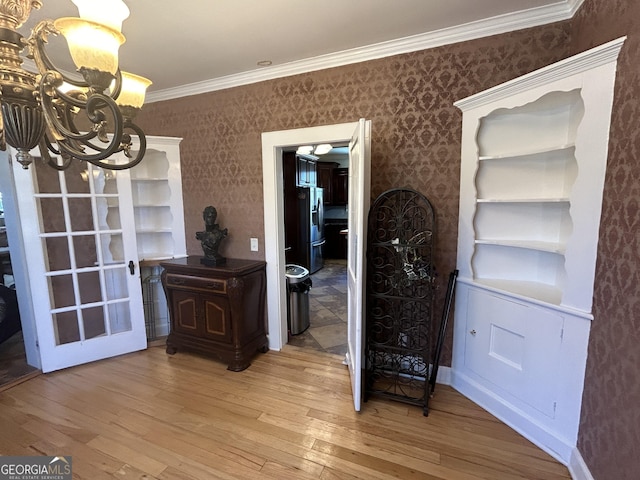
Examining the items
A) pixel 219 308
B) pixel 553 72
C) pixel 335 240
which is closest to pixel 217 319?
pixel 219 308

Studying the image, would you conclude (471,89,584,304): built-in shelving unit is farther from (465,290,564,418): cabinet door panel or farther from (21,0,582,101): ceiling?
(21,0,582,101): ceiling

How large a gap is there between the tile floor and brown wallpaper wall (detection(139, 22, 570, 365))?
1146mm

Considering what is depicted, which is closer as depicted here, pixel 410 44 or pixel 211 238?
pixel 410 44

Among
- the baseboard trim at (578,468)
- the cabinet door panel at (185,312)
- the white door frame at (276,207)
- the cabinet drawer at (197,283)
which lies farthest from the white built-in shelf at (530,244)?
the cabinet door panel at (185,312)

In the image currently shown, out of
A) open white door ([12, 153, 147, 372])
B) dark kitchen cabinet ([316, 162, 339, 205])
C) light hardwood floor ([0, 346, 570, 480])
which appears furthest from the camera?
dark kitchen cabinet ([316, 162, 339, 205])

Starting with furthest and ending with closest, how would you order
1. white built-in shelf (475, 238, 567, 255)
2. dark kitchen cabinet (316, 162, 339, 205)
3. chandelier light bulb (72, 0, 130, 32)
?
1. dark kitchen cabinet (316, 162, 339, 205)
2. white built-in shelf (475, 238, 567, 255)
3. chandelier light bulb (72, 0, 130, 32)

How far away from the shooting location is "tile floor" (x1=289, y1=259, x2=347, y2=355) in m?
3.34

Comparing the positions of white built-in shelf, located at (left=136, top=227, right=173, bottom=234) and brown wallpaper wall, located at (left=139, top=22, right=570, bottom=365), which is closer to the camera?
brown wallpaper wall, located at (left=139, top=22, right=570, bottom=365)

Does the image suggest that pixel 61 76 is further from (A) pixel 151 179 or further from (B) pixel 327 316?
(B) pixel 327 316

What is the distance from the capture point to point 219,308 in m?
2.79

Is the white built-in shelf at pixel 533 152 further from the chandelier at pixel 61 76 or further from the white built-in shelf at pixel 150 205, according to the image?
the white built-in shelf at pixel 150 205

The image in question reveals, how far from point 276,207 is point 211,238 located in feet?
2.28

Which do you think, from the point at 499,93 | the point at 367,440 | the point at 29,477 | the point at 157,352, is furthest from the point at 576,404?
the point at 157,352

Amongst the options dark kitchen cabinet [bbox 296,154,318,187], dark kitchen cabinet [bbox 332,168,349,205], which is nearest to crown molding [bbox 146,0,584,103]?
dark kitchen cabinet [bbox 296,154,318,187]
